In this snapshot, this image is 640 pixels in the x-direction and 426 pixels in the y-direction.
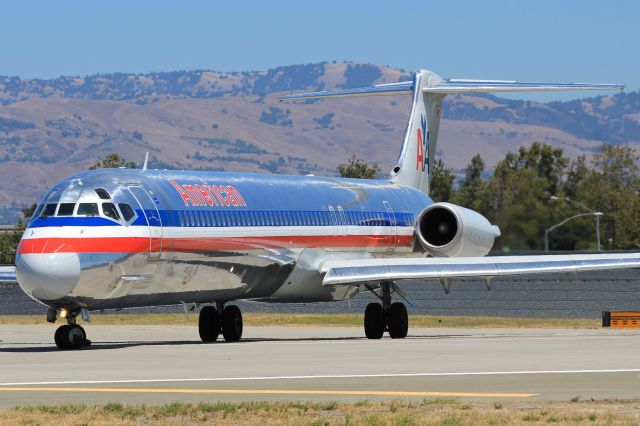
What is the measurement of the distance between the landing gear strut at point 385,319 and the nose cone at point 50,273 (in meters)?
10.5

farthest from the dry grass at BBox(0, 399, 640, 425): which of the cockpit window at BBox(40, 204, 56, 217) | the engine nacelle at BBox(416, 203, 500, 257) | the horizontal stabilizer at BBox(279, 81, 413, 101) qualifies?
the horizontal stabilizer at BBox(279, 81, 413, 101)

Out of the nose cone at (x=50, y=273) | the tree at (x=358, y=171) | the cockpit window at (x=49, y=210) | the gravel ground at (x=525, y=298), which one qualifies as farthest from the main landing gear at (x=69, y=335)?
the tree at (x=358, y=171)

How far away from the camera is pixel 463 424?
16.8 metres

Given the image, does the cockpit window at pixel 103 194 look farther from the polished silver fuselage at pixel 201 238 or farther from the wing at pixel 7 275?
the wing at pixel 7 275

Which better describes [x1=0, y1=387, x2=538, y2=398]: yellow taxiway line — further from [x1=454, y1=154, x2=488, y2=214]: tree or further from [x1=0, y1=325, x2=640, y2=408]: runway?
[x1=454, y1=154, x2=488, y2=214]: tree

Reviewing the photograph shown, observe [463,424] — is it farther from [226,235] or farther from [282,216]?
[282,216]

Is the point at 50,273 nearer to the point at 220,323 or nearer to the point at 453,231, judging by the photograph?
the point at 220,323

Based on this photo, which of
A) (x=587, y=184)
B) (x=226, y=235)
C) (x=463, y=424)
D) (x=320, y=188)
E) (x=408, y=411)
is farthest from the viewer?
(x=587, y=184)

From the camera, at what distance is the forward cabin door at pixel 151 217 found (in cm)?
3070

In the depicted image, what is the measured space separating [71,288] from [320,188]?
38.0 feet

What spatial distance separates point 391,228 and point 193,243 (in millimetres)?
10041

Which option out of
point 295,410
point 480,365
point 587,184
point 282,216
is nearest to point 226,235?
point 282,216

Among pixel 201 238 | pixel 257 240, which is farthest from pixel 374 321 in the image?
pixel 201 238

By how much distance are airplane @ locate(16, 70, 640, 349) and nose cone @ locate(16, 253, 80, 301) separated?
2cm
